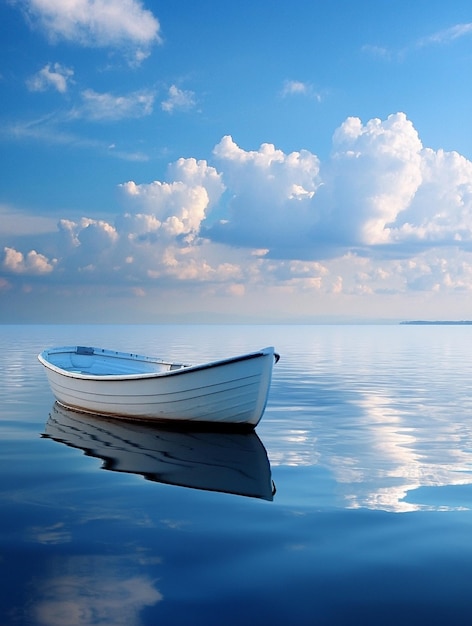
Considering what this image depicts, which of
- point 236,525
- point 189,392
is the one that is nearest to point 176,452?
point 189,392

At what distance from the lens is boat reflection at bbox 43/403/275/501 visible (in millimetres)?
13125

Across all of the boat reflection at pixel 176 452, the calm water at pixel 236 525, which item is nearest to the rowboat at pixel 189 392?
the boat reflection at pixel 176 452

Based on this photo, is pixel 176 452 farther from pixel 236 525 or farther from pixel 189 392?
pixel 236 525

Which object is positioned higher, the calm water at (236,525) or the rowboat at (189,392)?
the rowboat at (189,392)

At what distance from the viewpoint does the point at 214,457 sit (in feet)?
50.9

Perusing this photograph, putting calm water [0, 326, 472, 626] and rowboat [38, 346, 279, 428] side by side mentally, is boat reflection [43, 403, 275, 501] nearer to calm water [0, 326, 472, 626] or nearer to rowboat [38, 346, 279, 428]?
calm water [0, 326, 472, 626]

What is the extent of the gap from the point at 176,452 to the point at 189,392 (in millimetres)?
2874

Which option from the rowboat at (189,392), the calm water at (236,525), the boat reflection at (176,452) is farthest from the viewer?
the rowboat at (189,392)

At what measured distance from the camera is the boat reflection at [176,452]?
43.1ft

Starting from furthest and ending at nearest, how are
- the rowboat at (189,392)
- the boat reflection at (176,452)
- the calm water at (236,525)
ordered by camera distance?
the rowboat at (189,392) < the boat reflection at (176,452) < the calm water at (236,525)

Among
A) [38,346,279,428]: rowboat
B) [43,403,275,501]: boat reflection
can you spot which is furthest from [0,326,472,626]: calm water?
[38,346,279,428]: rowboat

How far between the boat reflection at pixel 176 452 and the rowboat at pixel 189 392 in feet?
1.53

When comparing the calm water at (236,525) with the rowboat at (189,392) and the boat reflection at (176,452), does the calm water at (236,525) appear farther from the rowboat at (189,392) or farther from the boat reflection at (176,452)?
the rowboat at (189,392)

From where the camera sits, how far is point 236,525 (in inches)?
389
